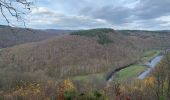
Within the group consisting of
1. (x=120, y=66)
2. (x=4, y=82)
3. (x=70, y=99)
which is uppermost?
(x=70, y=99)

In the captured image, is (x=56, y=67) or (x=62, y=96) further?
(x=56, y=67)

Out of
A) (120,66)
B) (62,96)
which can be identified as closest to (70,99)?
(62,96)

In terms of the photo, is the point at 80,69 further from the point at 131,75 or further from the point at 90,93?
the point at 90,93

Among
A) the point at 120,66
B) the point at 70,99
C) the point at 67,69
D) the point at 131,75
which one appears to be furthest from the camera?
the point at 120,66

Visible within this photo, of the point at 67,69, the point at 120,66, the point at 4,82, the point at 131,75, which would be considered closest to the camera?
the point at 4,82

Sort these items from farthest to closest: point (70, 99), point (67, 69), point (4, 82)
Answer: point (67, 69) → point (4, 82) → point (70, 99)

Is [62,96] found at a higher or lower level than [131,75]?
higher

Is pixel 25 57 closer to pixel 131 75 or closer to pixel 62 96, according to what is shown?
pixel 131 75

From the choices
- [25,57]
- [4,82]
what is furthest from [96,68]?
[4,82]

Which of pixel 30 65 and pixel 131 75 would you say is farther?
pixel 30 65
